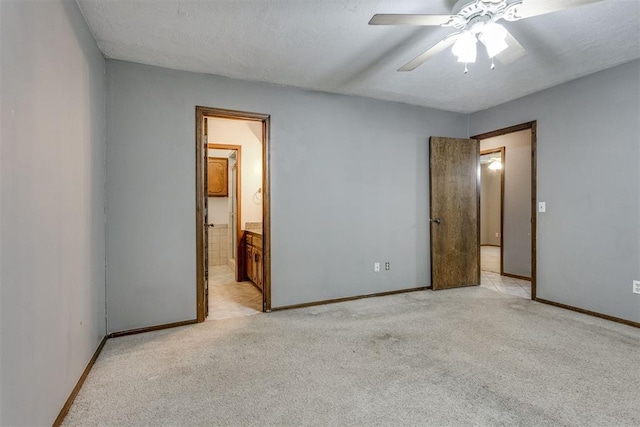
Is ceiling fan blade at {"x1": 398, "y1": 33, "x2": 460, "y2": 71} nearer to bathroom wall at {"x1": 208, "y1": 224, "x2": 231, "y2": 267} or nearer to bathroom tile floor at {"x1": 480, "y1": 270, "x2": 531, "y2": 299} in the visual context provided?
bathroom tile floor at {"x1": 480, "y1": 270, "x2": 531, "y2": 299}

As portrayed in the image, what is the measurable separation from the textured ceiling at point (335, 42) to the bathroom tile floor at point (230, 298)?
7.81ft

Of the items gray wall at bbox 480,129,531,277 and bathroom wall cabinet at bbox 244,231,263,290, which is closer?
bathroom wall cabinet at bbox 244,231,263,290

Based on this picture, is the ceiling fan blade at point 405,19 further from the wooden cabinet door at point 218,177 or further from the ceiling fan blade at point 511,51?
the wooden cabinet door at point 218,177

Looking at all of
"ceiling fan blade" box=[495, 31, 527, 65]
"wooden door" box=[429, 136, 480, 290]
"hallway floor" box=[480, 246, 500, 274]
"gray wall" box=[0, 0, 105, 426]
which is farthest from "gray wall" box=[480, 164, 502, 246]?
"gray wall" box=[0, 0, 105, 426]

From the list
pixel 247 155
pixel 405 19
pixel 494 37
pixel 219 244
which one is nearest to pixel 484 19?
pixel 494 37

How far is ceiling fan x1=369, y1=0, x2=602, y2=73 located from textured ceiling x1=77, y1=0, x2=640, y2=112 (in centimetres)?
23

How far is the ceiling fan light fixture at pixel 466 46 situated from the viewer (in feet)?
6.72

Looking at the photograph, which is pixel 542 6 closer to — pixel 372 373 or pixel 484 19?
pixel 484 19

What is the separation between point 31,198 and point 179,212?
1622 mm

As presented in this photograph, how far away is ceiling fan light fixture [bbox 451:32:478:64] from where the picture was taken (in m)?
2.05

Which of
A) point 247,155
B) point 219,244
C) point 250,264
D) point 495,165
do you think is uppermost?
point 495,165

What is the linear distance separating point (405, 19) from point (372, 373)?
83.9 inches

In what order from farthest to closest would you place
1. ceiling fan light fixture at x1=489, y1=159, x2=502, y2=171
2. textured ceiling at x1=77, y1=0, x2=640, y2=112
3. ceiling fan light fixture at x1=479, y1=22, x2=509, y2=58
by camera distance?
ceiling fan light fixture at x1=489, y1=159, x2=502, y2=171 → textured ceiling at x1=77, y1=0, x2=640, y2=112 → ceiling fan light fixture at x1=479, y1=22, x2=509, y2=58

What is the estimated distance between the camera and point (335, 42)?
2527 millimetres
